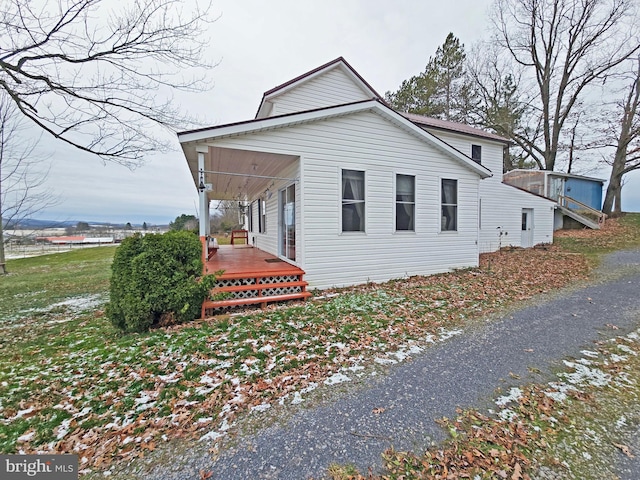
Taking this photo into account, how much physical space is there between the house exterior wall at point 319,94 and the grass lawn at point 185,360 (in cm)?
769

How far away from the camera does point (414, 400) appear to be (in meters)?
2.86

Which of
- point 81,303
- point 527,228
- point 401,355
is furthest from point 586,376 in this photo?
point 527,228

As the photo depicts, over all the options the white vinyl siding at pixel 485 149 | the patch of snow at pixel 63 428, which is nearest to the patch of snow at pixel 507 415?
the patch of snow at pixel 63 428

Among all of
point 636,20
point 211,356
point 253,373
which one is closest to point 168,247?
point 211,356

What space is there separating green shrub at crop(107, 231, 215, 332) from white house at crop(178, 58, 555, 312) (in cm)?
119

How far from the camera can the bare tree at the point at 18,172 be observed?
10.7 m

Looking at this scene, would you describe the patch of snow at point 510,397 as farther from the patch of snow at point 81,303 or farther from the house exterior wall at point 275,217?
the patch of snow at point 81,303

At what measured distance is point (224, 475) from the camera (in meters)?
2.02

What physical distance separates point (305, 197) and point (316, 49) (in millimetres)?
11872

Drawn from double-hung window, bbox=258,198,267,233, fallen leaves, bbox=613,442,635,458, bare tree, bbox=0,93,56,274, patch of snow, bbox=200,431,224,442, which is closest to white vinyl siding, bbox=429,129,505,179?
double-hung window, bbox=258,198,267,233

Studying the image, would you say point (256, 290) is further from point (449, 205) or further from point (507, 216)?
point (507, 216)

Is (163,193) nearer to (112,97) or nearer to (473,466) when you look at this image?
(112,97)

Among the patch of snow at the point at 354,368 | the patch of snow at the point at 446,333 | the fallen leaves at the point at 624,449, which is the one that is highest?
the patch of snow at the point at 446,333

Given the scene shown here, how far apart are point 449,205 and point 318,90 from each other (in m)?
6.86
